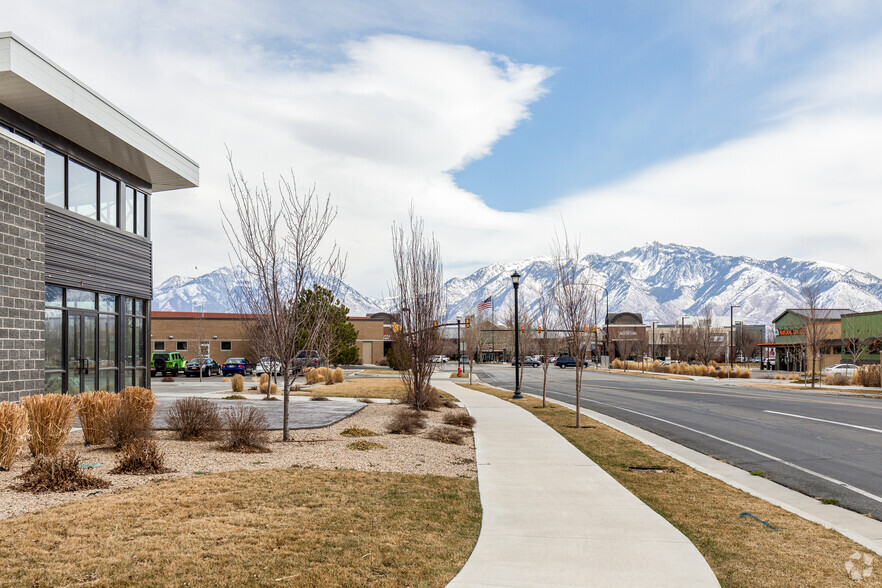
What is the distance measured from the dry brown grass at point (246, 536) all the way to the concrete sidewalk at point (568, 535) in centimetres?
30

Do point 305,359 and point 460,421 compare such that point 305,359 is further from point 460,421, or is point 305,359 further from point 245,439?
point 460,421

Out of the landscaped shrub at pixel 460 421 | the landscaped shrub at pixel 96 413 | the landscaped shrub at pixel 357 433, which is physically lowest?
the landscaped shrub at pixel 460 421

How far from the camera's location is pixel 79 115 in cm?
1526

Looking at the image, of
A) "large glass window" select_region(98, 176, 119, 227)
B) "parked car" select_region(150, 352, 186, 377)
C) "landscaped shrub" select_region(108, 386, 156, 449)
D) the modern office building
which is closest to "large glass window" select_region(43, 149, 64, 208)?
the modern office building

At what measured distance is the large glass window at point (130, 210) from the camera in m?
20.3

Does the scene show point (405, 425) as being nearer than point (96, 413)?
No

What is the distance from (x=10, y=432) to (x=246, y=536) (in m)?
4.75

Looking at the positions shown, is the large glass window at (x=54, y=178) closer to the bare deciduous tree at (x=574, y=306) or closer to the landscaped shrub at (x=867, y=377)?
the bare deciduous tree at (x=574, y=306)

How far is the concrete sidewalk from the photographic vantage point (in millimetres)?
5375

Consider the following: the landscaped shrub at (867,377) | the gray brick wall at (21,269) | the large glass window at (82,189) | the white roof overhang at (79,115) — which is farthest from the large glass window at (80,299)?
the landscaped shrub at (867,377)

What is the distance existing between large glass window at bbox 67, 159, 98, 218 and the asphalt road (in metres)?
16.2

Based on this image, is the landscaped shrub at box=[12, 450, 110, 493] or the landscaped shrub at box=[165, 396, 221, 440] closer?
the landscaped shrub at box=[12, 450, 110, 493]

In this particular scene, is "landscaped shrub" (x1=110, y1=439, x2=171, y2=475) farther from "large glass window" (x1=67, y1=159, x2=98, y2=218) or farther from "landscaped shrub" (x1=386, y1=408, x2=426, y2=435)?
"large glass window" (x1=67, y1=159, x2=98, y2=218)

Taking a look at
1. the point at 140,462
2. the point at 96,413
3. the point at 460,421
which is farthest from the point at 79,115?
the point at 460,421
